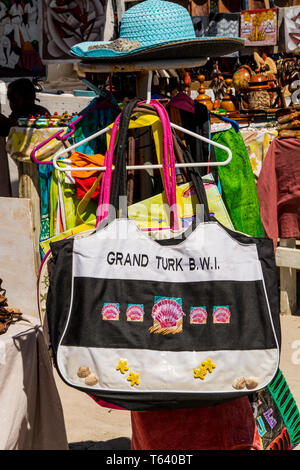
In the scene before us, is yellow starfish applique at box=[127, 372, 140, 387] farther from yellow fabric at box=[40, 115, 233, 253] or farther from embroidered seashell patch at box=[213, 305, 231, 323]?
yellow fabric at box=[40, 115, 233, 253]

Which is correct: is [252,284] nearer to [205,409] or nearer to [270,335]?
[270,335]

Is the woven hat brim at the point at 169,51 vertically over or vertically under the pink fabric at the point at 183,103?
over

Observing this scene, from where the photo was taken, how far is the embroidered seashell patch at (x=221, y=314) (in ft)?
6.66

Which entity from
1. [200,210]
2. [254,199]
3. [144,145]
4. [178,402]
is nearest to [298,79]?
[254,199]

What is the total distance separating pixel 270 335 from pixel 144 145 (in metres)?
1.05

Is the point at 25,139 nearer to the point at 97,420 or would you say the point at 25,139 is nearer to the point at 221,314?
the point at 97,420

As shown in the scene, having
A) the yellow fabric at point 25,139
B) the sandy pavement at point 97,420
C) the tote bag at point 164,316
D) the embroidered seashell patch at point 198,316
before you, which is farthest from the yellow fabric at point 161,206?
the yellow fabric at point 25,139

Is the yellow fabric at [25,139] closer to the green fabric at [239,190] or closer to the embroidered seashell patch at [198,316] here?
the green fabric at [239,190]

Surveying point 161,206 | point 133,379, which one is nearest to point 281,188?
point 161,206

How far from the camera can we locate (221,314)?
2.03 metres

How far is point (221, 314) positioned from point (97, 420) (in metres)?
1.93

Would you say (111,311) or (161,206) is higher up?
(161,206)

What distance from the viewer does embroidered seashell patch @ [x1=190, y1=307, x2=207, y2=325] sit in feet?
6.66

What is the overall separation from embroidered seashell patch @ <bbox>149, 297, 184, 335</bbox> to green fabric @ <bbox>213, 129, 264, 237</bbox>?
1.01 m
